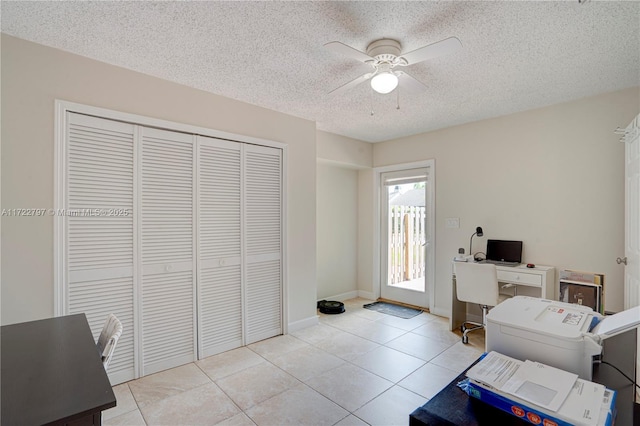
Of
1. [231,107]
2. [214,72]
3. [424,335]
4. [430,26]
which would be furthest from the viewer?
[424,335]

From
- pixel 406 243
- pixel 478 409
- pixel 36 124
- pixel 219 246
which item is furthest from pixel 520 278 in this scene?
pixel 36 124

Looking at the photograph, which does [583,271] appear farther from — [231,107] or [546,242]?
[231,107]

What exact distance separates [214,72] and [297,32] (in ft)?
3.03

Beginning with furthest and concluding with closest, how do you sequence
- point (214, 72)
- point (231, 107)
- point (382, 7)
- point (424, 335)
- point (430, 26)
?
point (424, 335)
point (231, 107)
point (214, 72)
point (430, 26)
point (382, 7)

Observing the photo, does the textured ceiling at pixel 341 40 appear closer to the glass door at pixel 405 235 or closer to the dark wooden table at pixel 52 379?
the glass door at pixel 405 235

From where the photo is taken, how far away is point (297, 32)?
1.97m

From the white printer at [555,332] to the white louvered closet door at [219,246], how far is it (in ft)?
8.16

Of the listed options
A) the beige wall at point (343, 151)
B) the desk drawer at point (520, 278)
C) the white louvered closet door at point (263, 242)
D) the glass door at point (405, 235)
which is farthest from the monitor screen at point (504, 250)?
the white louvered closet door at point (263, 242)

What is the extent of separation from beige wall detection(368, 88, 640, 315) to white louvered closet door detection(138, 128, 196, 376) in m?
3.12

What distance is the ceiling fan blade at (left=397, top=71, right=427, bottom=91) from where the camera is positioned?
87.4 inches

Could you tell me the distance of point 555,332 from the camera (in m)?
1.00

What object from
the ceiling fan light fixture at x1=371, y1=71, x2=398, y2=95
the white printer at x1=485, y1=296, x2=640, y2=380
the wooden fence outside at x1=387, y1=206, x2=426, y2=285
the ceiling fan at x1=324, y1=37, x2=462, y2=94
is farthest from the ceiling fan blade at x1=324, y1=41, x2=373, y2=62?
the wooden fence outside at x1=387, y1=206, x2=426, y2=285

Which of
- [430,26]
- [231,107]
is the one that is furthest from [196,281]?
[430,26]

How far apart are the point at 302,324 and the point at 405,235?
6.82ft
